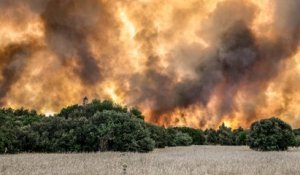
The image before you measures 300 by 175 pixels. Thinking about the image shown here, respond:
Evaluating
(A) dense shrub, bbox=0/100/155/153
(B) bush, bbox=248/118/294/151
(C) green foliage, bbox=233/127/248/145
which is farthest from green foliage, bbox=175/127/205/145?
(A) dense shrub, bbox=0/100/155/153

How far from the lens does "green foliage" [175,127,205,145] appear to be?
114 m

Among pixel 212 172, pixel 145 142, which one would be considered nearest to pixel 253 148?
pixel 145 142

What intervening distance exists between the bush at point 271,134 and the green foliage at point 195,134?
174 feet

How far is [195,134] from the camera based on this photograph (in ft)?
378

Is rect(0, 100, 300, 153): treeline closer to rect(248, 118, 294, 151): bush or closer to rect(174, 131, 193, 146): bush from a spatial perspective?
rect(248, 118, 294, 151): bush

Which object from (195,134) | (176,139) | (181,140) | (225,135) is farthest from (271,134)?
(195,134)

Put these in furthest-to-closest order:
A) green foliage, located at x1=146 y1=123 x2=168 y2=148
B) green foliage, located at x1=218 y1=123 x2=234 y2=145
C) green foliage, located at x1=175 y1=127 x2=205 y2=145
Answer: green foliage, located at x1=175 y1=127 x2=205 y2=145
green foliage, located at x1=218 y1=123 x2=234 y2=145
green foliage, located at x1=146 y1=123 x2=168 y2=148

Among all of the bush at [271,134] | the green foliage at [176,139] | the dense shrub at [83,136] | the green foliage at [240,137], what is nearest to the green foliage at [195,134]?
the green foliage at [240,137]

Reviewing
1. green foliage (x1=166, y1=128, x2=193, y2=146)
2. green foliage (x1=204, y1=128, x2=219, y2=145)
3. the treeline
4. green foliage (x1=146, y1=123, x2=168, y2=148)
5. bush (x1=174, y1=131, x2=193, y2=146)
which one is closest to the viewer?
the treeline

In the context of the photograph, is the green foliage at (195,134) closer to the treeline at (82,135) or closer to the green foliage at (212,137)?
the green foliage at (212,137)

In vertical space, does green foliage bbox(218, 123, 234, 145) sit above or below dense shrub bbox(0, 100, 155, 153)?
above

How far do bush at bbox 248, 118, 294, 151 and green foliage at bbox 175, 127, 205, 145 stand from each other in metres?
53.0

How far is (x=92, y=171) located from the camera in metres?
27.1

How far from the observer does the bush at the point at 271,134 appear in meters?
58.6
